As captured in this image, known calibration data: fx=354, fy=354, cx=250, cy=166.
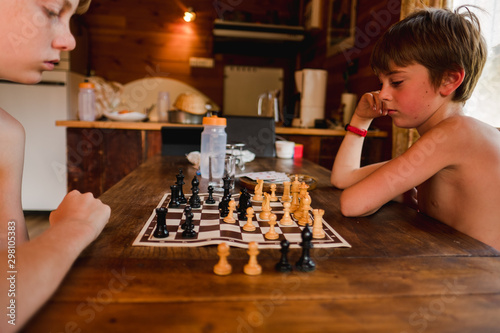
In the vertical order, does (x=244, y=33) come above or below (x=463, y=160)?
above

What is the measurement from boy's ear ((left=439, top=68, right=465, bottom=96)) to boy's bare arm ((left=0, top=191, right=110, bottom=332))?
3.18ft

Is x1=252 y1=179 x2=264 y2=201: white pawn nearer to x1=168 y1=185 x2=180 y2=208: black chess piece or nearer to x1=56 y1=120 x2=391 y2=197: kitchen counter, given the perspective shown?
x1=168 y1=185 x2=180 y2=208: black chess piece

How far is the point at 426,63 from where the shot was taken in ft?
3.35

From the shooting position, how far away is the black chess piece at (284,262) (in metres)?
0.56

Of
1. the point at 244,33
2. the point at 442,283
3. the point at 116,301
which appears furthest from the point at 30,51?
the point at 244,33

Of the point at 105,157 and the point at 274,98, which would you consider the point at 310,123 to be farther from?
the point at 105,157

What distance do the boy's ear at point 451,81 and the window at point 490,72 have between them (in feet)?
2.46

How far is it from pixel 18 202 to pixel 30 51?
13.4 inches

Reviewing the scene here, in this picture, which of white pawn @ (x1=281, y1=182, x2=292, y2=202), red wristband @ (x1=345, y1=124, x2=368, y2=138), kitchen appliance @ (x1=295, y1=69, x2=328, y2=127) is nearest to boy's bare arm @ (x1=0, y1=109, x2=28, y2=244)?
white pawn @ (x1=281, y1=182, x2=292, y2=202)

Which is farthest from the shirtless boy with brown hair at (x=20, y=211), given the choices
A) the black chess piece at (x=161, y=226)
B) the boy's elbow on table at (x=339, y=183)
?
the boy's elbow on table at (x=339, y=183)

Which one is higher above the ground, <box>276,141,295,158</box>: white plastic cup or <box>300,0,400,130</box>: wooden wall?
<box>300,0,400,130</box>: wooden wall

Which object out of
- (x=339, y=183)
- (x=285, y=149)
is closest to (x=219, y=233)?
(x=339, y=183)

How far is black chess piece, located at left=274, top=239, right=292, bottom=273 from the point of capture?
0.56 meters

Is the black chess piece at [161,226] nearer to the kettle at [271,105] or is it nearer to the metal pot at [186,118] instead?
the metal pot at [186,118]
